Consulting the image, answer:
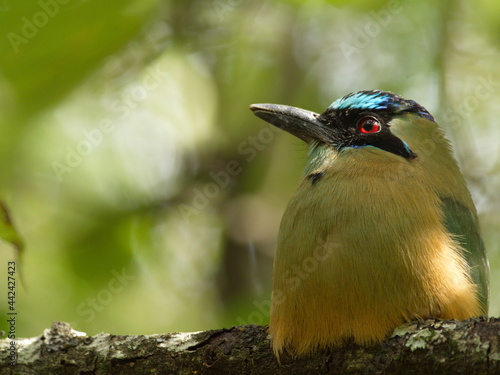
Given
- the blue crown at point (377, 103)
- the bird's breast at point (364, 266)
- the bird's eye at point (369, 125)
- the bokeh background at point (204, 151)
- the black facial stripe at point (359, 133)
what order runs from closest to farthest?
the bird's breast at point (364, 266) < the black facial stripe at point (359, 133) < the bird's eye at point (369, 125) < the blue crown at point (377, 103) < the bokeh background at point (204, 151)

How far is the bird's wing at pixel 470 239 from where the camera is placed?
4645 millimetres

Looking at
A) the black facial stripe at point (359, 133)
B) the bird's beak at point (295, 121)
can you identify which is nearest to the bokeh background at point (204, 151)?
the bird's beak at point (295, 121)

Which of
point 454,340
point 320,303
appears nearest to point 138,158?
→ point 320,303

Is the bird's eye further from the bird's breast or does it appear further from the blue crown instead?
the bird's breast

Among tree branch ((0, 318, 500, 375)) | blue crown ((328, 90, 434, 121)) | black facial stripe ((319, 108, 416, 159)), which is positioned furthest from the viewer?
blue crown ((328, 90, 434, 121))

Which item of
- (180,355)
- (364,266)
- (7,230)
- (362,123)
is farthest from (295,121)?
(7,230)

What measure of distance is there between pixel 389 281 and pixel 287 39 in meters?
3.99

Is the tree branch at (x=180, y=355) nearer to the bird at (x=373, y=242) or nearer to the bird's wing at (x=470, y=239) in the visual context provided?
the bird at (x=373, y=242)

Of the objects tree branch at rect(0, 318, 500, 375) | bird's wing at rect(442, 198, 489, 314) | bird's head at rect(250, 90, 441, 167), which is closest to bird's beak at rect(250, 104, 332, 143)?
bird's head at rect(250, 90, 441, 167)

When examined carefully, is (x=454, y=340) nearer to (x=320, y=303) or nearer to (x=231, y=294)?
(x=320, y=303)

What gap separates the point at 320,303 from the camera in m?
4.14

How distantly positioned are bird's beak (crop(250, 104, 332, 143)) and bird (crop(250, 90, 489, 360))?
11 centimetres

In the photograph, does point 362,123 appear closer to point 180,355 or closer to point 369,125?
point 369,125

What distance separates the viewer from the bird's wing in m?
4.64
